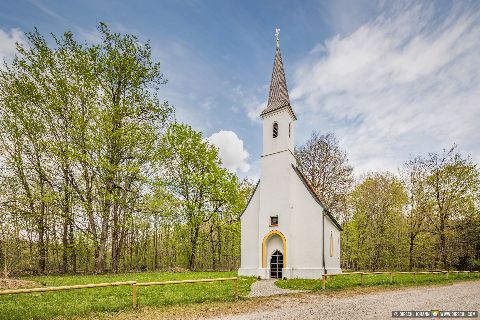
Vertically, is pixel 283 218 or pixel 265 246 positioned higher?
pixel 283 218

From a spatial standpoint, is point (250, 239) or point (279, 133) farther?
point (250, 239)

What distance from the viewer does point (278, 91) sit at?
21.1 m

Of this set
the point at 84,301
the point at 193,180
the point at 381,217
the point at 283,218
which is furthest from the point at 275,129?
the point at 381,217

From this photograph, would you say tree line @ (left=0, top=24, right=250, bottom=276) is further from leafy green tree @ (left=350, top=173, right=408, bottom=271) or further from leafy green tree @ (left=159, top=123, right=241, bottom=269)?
leafy green tree @ (left=350, top=173, right=408, bottom=271)

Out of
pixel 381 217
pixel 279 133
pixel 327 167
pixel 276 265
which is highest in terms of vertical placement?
pixel 279 133

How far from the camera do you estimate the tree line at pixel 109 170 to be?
18.4m

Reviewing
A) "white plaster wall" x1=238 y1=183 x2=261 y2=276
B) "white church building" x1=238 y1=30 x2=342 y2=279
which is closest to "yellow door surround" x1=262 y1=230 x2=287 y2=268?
"white church building" x1=238 y1=30 x2=342 y2=279

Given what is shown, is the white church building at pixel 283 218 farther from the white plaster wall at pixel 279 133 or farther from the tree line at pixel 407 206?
the tree line at pixel 407 206

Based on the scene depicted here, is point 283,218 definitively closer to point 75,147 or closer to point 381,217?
point 75,147

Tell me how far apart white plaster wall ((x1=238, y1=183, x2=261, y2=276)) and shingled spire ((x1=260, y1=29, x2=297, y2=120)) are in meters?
5.52

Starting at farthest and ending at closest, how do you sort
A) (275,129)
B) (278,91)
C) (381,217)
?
(381,217) < (278,91) < (275,129)

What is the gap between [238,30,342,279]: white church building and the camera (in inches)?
715

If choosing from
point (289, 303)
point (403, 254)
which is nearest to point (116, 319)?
point (289, 303)

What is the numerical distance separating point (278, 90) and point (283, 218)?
890 cm
